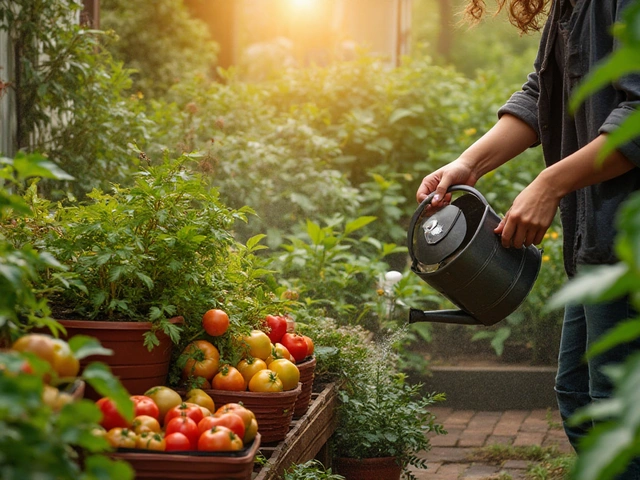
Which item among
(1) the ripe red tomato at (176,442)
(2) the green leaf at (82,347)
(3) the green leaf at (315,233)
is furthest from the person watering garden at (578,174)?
(3) the green leaf at (315,233)

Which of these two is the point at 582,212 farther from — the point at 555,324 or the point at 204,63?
the point at 204,63

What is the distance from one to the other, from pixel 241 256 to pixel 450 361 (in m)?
2.78

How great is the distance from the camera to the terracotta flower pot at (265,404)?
2406 mm

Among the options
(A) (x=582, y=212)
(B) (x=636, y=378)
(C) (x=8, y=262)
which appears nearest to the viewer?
(B) (x=636, y=378)

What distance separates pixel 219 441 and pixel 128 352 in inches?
19.9

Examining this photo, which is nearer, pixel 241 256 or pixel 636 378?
pixel 636 378

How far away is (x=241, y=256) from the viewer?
9.29ft

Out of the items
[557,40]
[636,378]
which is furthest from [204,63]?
[636,378]

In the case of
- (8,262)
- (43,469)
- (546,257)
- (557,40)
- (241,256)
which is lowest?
(546,257)

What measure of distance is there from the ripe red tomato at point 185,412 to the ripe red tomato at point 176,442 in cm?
11

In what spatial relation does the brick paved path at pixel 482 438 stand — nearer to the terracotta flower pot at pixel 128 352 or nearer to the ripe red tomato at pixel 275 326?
the ripe red tomato at pixel 275 326

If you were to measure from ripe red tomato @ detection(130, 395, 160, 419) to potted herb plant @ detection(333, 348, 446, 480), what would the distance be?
141cm

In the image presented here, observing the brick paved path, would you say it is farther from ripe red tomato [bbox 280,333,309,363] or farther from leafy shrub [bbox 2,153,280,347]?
leafy shrub [bbox 2,153,280,347]

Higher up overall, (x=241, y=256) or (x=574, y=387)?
(x=241, y=256)
